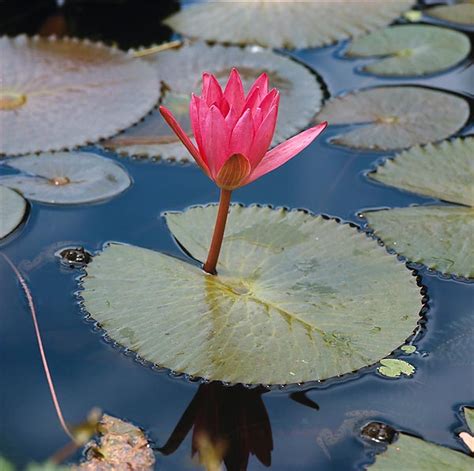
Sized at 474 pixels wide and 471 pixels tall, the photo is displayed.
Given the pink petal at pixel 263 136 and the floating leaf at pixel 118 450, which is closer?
the floating leaf at pixel 118 450

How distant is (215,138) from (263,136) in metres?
0.10

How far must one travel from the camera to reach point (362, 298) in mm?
1891

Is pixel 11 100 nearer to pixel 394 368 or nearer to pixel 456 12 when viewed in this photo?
pixel 394 368

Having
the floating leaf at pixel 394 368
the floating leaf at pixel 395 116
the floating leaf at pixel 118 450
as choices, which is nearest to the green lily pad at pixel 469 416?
the floating leaf at pixel 394 368

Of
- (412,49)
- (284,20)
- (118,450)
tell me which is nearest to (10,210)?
(118,450)

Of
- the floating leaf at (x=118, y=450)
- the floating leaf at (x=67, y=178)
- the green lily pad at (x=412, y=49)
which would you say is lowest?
the floating leaf at (x=118, y=450)

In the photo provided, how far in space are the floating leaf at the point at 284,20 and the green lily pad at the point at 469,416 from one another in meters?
1.82

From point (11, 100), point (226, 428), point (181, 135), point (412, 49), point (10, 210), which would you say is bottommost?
point (226, 428)

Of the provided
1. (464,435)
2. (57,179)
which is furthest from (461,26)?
(464,435)

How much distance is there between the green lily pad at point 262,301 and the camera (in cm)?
174

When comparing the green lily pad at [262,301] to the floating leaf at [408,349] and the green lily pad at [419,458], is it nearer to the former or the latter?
the floating leaf at [408,349]

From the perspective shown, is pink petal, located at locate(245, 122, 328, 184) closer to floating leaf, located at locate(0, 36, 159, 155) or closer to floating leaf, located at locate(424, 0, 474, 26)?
floating leaf, located at locate(0, 36, 159, 155)

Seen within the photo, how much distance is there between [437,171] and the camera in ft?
7.75

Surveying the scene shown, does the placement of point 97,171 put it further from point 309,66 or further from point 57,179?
point 309,66
